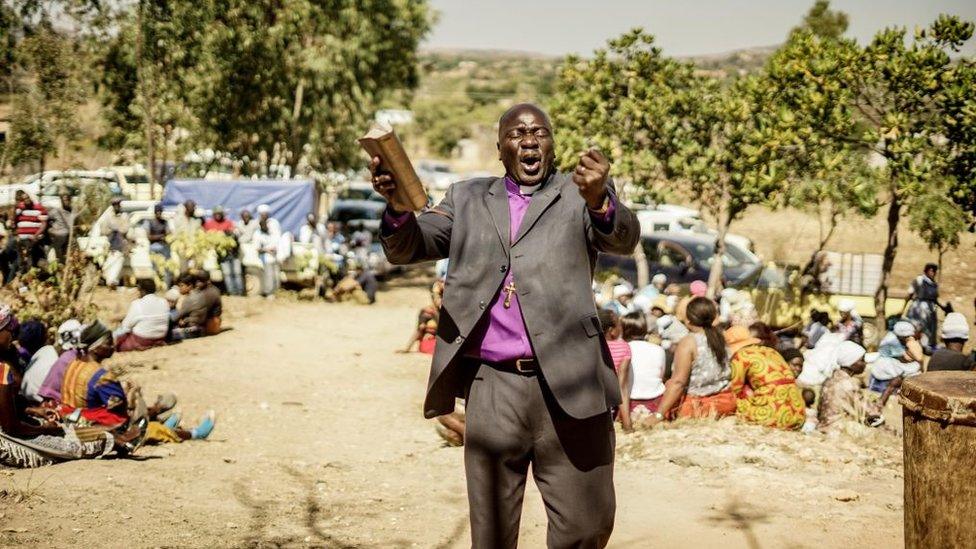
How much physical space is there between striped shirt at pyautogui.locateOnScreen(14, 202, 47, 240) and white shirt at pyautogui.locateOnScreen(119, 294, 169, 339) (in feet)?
9.43

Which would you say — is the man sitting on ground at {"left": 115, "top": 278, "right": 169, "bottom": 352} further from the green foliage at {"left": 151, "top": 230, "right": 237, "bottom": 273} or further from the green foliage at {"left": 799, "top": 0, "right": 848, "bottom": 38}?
the green foliage at {"left": 799, "top": 0, "right": 848, "bottom": 38}

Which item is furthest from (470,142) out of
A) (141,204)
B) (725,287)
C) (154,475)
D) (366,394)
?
(154,475)

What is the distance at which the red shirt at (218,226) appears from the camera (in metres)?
16.4

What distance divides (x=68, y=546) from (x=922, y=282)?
12.4m

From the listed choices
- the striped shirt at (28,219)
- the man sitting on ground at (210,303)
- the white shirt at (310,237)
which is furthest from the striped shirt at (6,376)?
the white shirt at (310,237)

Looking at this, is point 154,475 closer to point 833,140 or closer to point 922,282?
point 833,140

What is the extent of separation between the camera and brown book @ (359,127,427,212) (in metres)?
2.95

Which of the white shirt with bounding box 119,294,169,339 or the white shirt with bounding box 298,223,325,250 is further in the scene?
the white shirt with bounding box 298,223,325,250

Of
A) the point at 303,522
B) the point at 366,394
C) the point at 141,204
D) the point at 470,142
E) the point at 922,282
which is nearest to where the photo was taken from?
the point at 303,522

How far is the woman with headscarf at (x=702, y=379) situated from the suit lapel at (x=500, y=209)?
15.6 ft

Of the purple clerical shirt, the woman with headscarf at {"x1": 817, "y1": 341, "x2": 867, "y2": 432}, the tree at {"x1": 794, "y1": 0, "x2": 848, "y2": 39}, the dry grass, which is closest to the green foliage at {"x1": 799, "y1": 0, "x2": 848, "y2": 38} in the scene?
the tree at {"x1": 794, "y1": 0, "x2": 848, "y2": 39}

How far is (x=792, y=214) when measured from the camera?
2981cm

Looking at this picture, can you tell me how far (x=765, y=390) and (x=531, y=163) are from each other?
17.0ft

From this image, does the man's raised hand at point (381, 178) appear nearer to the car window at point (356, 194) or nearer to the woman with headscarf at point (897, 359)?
the woman with headscarf at point (897, 359)
